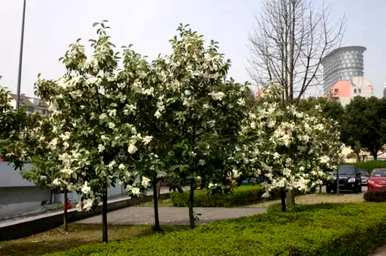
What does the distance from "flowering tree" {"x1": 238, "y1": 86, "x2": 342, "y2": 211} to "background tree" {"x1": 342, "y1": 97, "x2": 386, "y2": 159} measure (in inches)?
1880

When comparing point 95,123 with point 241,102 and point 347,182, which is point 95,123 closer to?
point 241,102

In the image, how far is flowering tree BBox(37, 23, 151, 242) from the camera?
34.9 ft

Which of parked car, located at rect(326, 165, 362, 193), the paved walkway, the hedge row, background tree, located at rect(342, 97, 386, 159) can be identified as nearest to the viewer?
the hedge row

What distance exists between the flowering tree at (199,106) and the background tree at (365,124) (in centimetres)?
5166

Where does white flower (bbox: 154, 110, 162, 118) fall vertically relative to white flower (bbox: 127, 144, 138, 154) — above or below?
above

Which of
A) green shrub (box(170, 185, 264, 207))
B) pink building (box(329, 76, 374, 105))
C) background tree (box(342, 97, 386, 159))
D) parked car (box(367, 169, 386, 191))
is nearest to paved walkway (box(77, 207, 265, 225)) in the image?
green shrub (box(170, 185, 264, 207))

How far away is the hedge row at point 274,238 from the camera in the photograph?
6.90 meters

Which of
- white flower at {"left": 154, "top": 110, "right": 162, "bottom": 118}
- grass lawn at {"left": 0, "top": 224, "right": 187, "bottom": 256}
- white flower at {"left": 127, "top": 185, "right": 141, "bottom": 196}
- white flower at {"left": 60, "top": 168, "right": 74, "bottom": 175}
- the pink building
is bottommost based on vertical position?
grass lawn at {"left": 0, "top": 224, "right": 187, "bottom": 256}

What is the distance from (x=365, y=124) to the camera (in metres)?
62.1

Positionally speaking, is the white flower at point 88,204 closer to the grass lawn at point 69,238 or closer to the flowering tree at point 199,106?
the grass lawn at point 69,238

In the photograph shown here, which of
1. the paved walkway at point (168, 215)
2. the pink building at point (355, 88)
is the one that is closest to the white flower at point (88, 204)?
the paved walkway at point (168, 215)

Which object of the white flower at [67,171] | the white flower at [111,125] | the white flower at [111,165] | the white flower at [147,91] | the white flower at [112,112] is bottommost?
the white flower at [67,171]

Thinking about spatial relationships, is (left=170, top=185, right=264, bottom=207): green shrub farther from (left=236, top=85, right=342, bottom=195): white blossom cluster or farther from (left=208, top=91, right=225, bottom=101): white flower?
(left=208, top=91, right=225, bottom=101): white flower

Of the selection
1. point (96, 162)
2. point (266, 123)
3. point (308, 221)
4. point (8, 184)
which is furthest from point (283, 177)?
point (8, 184)
